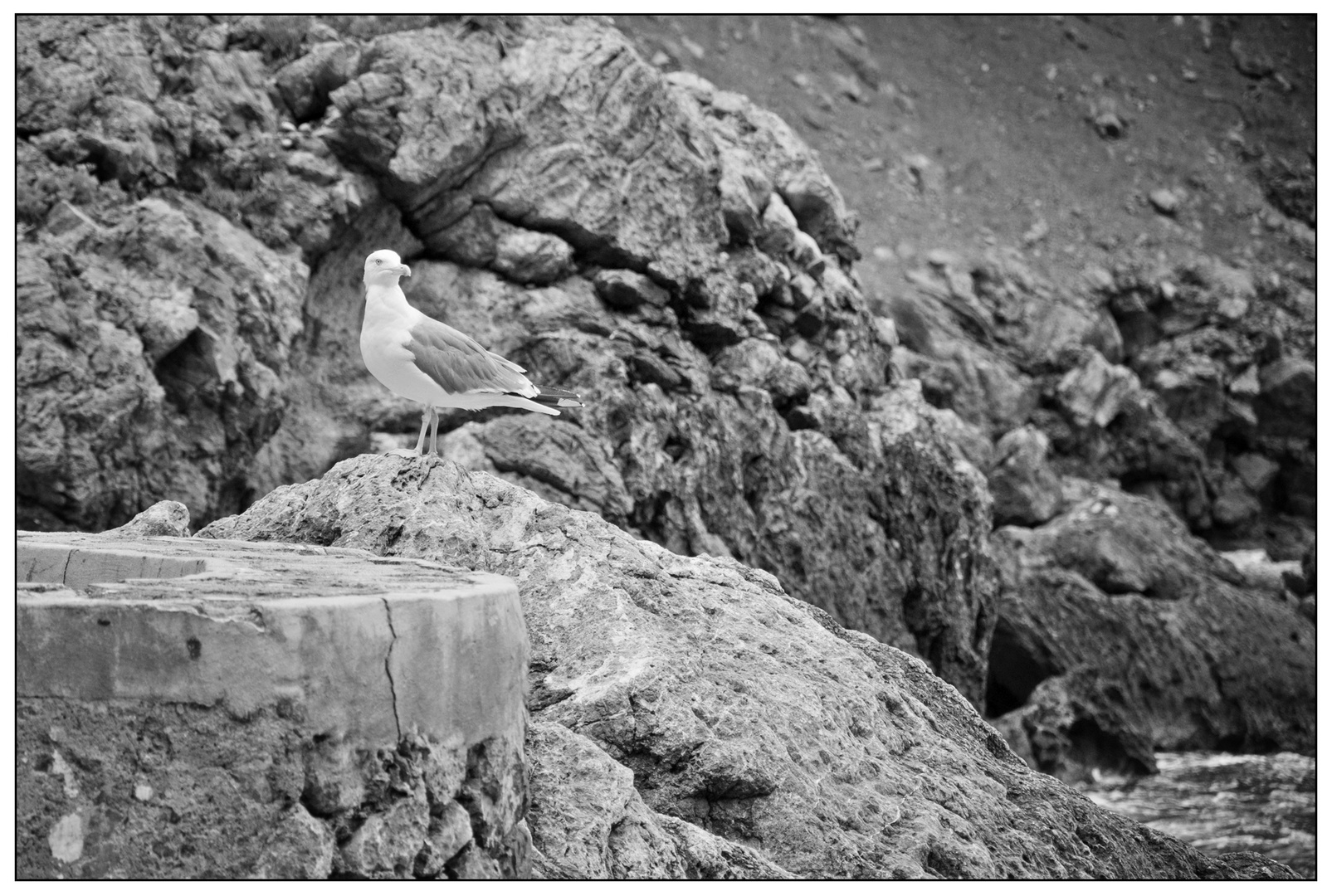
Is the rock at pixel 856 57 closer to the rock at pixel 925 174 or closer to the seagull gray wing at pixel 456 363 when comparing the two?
the rock at pixel 925 174

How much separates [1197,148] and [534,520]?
1791 inches

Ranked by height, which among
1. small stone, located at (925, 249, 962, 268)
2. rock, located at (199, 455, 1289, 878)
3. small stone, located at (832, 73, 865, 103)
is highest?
small stone, located at (832, 73, 865, 103)

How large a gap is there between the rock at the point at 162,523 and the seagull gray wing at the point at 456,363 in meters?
1.71

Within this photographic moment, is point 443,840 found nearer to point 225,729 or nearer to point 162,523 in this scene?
point 225,729

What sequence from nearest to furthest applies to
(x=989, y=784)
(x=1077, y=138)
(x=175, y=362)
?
(x=989, y=784), (x=175, y=362), (x=1077, y=138)

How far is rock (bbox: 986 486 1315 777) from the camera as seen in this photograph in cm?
2175

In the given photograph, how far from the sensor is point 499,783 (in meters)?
5.79

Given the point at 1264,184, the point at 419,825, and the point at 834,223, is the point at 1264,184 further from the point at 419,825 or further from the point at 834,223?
the point at 419,825

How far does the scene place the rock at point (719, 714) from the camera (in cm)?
697

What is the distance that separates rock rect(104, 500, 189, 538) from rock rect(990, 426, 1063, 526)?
20.1 m

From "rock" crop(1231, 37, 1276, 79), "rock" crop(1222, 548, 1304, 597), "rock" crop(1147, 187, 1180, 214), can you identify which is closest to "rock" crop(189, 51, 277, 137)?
"rock" crop(1222, 548, 1304, 597)

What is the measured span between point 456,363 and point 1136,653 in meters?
17.9

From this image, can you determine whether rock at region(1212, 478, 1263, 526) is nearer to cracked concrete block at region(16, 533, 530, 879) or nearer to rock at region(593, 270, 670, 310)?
rock at region(593, 270, 670, 310)

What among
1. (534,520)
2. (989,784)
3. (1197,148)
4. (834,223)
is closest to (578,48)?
(834,223)
